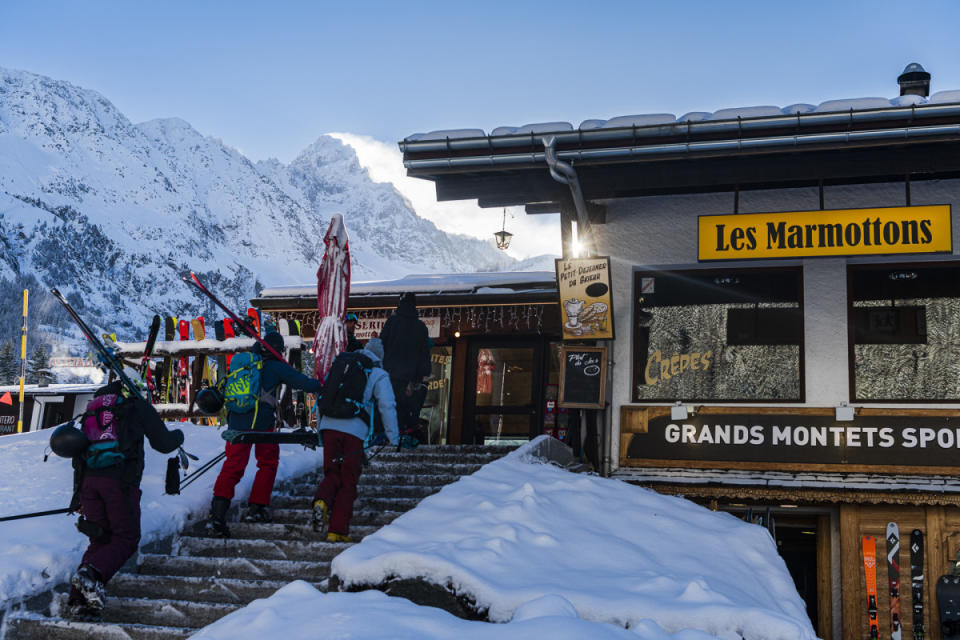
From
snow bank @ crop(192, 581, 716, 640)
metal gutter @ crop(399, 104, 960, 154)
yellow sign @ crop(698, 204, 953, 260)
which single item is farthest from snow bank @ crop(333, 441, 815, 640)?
metal gutter @ crop(399, 104, 960, 154)

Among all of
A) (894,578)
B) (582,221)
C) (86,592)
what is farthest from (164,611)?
(894,578)

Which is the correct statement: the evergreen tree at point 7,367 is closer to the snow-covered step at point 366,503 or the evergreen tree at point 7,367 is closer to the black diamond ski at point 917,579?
the snow-covered step at point 366,503

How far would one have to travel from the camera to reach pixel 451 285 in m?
13.4

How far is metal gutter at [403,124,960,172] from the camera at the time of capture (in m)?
Result: 8.36

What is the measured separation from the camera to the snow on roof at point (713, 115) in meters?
8.38

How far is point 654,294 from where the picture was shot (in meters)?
10.3

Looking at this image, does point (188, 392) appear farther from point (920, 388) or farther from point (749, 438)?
point (920, 388)

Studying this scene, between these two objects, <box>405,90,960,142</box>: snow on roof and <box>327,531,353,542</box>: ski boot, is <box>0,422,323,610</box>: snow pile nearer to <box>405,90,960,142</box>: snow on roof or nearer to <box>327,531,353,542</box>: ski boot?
<box>327,531,353,542</box>: ski boot

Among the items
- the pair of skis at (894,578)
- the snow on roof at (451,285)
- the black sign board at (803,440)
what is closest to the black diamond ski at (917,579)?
the pair of skis at (894,578)

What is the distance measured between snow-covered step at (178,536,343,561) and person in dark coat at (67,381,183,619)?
113 cm

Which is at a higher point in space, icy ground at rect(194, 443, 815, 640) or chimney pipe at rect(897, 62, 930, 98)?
chimney pipe at rect(897, 62, 930, 98)

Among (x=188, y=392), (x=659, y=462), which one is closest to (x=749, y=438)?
(x=659, y=462)

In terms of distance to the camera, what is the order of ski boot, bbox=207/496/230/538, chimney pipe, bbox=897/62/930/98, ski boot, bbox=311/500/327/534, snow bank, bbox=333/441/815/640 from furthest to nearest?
chimney pipe, bbox=897/62/930/98 → ski boot, bbox=207/496/230/538 → ski boot, bbox=311/500/327/534 → snow bank, bbox=333/441/815/640

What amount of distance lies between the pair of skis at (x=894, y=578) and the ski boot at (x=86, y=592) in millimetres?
7415
